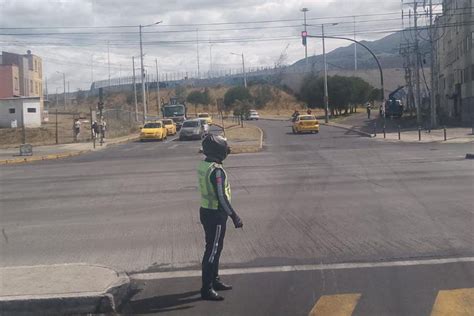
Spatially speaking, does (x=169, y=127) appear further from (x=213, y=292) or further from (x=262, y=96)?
(x=262, y=96)

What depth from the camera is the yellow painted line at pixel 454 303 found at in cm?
640

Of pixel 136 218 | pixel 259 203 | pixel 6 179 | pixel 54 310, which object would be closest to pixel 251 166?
pixel 6 179

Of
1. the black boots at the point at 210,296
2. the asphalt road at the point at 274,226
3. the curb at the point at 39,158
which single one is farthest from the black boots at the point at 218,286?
the curb at the point at 39,158

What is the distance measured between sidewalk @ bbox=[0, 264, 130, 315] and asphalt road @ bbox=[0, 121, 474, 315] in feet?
1.25

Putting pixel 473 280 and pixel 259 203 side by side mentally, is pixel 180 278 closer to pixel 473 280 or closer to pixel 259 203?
pixel 473 280

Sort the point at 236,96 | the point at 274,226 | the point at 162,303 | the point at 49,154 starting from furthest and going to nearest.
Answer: the point at 236,96 → the point at 49,154 → the point at 274,226 → the point at 162,303

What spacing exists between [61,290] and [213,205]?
1821 millimetres

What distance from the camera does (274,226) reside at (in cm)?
1138

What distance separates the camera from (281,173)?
2116 cm

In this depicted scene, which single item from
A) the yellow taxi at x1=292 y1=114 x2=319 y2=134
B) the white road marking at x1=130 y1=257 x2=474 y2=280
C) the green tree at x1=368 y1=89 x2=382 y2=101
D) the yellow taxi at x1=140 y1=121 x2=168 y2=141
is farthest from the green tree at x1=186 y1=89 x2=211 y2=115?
the white road marking at x1=130 y1=257 x2=474 y2=280

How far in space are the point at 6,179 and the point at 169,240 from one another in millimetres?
13908

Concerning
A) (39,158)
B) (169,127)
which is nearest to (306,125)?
(169,127)

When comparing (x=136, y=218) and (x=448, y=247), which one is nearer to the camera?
(x=448, y=247)

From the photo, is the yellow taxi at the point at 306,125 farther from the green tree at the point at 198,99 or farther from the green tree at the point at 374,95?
the green tree at the point at 198,99
